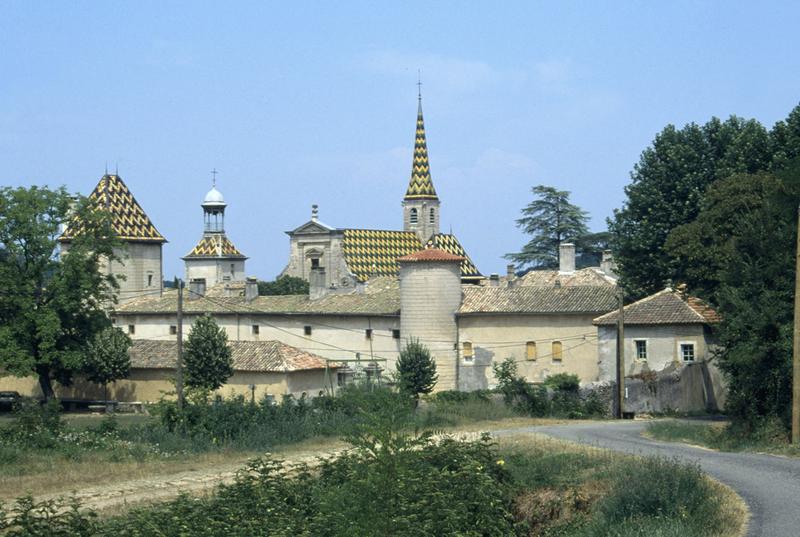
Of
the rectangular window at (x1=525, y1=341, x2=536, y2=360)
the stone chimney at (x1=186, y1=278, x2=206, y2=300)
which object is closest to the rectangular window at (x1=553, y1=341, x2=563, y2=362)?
the rectangular window at (x1=525, y1=341, x2=536, y2=360)

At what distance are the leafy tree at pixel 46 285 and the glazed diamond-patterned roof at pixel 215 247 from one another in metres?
44.0

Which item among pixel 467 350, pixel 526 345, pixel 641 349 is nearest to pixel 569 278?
pixel 467 350

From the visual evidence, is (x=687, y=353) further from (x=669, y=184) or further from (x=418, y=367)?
(x=418, y=367)

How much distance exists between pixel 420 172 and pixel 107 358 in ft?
170

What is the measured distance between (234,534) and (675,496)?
19.8 ft

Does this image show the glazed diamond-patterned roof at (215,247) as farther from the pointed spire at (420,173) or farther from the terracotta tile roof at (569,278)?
the terracotta tile roof at (569,278)

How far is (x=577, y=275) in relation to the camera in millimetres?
69188

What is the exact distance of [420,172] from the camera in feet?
334

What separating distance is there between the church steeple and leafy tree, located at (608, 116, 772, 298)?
5085 cm

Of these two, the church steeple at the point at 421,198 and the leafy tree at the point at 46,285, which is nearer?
the leafy tree at the point at 46,285

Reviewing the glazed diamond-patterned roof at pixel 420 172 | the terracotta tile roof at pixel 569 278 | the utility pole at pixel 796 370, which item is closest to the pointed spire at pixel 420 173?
the glazed diamond-patterned roof at pixel 420 172

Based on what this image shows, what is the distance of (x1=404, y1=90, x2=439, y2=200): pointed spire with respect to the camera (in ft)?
330

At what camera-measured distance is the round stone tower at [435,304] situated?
183 feet

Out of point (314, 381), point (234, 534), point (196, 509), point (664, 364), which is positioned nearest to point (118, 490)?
point (196, 509)
